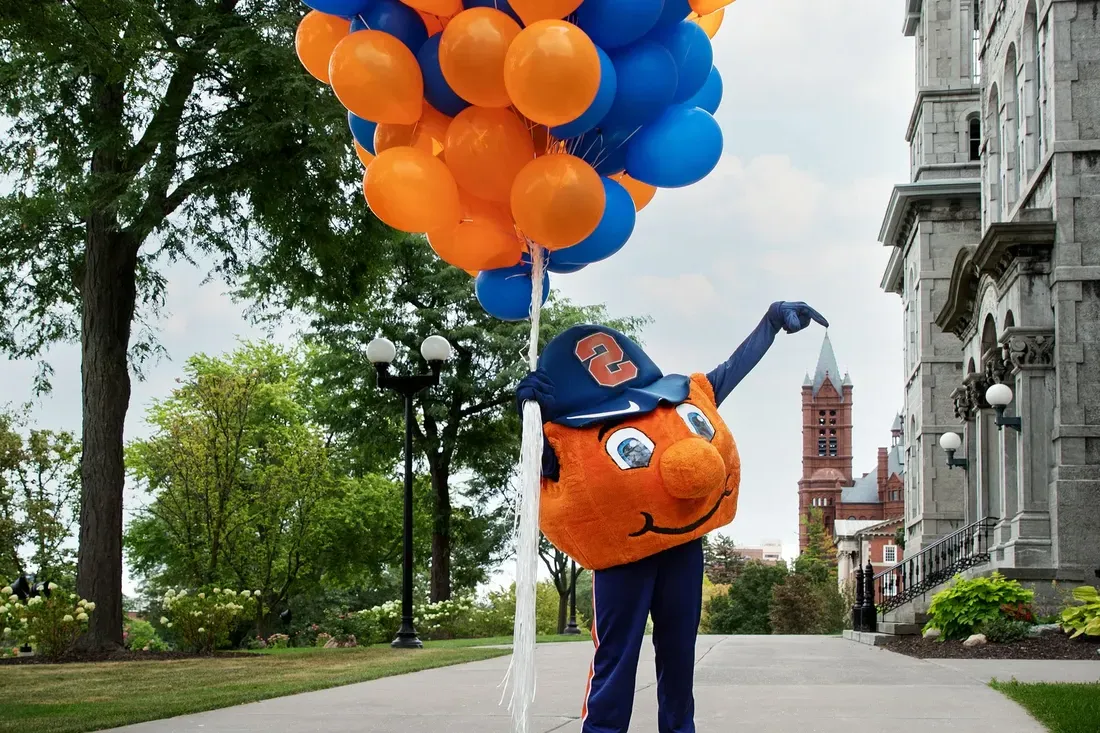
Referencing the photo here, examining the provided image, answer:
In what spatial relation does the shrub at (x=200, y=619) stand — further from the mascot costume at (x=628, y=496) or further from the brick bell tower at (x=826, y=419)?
the brick bell tower at (x=826, y=419)

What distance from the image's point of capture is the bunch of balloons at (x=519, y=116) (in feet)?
15.4

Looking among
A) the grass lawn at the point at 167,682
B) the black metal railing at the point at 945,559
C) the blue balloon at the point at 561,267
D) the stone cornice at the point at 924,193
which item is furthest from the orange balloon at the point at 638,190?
the stone cornice at the point at 924,193

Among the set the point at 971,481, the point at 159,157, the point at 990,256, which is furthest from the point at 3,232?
the point at 971,481

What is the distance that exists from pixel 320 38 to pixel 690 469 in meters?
2.68

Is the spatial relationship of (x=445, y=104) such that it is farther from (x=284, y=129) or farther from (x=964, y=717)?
(x=284, y=129)

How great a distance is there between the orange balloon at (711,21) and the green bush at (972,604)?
1211 cm

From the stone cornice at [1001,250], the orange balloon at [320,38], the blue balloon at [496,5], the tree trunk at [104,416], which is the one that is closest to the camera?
the blue balloon at [496,5]

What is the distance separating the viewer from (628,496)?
4.57 m

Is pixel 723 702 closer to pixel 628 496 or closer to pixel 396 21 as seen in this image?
pixel 628 496

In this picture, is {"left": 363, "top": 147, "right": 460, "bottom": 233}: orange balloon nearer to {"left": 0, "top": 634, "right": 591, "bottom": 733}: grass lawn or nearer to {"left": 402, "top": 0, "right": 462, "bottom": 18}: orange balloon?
{"left": 402, "top": 0, "right": 462, "bottom": 18}: orange balloon

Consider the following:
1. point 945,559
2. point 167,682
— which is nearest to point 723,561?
point 945,559

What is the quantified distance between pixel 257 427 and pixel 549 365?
34.3m

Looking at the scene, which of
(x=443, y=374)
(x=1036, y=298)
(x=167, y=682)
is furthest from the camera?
(x=443, y=374)

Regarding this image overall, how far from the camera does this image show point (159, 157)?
14.9 meters
